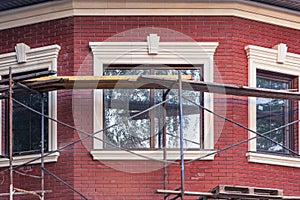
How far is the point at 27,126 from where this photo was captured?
15914 millimetres

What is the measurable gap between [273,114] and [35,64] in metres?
3.99

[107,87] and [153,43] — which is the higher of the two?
[153,43]

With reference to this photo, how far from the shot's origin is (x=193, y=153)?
15.1m

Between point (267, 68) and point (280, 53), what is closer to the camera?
point (267, 68)

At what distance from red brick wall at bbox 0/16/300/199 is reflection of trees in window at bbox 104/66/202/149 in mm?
361

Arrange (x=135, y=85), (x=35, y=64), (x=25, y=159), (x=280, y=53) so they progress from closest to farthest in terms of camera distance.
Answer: (x=135, y=85) < (x=25, y=159) < (x=35, y=64) < (x=280, y=53)

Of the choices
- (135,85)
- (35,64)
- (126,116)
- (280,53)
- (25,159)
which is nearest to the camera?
(135,85)

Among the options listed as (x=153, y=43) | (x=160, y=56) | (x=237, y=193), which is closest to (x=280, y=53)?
(x=160, y=56)

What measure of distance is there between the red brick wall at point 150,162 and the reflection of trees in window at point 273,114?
1.41 ft

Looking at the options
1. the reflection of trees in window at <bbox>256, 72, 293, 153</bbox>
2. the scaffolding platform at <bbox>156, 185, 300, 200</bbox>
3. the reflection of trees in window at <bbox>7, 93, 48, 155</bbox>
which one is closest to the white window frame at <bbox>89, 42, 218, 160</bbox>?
the reflection of trees in window at <bbox>256, 72, 293, 153</bbox>

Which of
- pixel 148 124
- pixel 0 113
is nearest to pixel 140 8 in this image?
pixel 148 124

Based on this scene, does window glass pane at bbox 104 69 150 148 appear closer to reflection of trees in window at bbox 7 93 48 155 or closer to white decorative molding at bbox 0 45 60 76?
white decorative molding at bbox 0 45 60 76

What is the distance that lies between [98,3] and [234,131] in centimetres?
297

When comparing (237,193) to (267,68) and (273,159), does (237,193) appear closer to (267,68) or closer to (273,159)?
(273,159)
